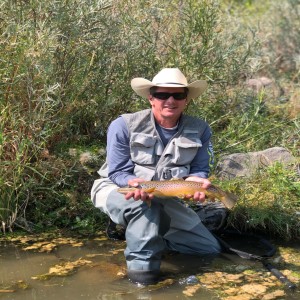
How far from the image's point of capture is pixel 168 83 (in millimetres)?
5438

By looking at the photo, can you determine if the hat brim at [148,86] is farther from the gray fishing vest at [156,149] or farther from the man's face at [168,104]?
the gray fishing vest at [156,149]

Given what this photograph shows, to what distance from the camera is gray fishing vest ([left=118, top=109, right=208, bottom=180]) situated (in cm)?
547

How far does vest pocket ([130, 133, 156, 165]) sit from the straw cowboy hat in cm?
44

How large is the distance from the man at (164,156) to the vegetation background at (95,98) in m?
0.72

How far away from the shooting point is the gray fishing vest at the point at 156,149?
547 cm

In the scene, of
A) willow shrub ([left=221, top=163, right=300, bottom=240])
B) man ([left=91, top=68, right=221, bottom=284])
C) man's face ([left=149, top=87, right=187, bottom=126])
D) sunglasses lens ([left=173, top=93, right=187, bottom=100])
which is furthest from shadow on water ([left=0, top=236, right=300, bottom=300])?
sunglasses lens ([left=173, top=93, right=187, bottom=100])

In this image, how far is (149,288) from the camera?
4930 mm

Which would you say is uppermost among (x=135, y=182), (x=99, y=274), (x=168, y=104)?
(x=168, y=104)

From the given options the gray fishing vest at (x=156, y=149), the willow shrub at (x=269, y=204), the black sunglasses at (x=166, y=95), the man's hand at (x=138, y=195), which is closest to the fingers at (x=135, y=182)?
the man's hand at (x=138, y=195)

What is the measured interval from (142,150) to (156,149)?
12 centimetres

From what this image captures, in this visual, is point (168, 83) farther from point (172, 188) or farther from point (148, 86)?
point (172, 188)

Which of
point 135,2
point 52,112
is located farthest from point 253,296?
point 135,2

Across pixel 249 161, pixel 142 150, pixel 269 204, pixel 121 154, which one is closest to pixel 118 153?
pixel 121 154

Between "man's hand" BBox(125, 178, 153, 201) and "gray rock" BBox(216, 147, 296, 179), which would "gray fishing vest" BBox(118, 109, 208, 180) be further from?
"gray rock" BBox(216, 147, 296, 179)
